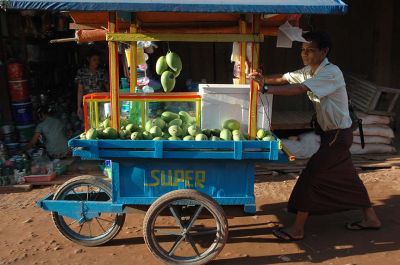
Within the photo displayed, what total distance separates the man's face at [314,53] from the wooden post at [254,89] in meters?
0.58

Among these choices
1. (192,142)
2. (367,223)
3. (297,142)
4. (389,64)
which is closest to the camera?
(192,142)

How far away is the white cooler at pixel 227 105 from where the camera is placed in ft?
10.3

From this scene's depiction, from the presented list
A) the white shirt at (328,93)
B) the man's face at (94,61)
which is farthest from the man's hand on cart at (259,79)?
the man's face at (94,61)

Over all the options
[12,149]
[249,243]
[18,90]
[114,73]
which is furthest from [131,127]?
[18,90]

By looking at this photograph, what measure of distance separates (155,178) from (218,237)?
0.61 meters

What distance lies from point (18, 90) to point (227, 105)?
412 centimetres

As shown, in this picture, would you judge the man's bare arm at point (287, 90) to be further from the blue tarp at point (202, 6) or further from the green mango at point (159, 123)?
the green mango at point (159, 123)

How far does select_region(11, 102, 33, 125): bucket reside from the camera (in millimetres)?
6211

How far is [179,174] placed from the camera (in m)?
3.14

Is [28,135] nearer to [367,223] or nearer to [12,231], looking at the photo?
[12,231]

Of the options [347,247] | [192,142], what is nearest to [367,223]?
[347,247]

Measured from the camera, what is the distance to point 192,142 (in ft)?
9.78

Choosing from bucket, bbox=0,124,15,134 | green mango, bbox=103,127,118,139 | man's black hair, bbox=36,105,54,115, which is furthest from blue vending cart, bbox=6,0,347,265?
bucket, bbox=0,124,15,134

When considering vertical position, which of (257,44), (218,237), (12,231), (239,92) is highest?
(257,44)
